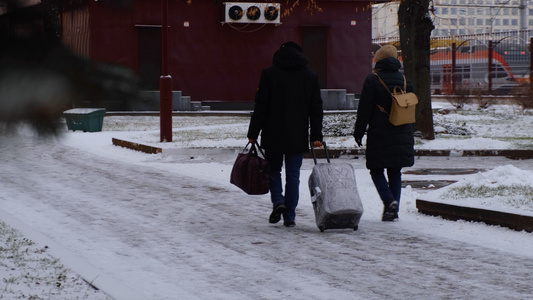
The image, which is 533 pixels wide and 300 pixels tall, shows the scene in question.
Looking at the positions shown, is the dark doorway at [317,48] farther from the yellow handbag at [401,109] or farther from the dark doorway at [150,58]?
the dark doorway at [150,58]

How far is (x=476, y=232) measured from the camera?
795cm

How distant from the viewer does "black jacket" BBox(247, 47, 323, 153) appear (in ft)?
26.4

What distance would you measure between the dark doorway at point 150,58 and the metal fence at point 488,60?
114 ft

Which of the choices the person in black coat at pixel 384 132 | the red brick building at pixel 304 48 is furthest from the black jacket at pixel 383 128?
the red brick building at pixel 304 48

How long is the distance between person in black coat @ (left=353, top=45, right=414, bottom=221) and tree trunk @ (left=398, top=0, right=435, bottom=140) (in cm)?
915

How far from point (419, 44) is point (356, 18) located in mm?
17773

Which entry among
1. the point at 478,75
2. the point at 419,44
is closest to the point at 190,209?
the point at 419,44

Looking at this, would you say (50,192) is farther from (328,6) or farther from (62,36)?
(328,6)

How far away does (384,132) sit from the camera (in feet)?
27.8

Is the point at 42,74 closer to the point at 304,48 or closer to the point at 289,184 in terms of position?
the point at 289,184

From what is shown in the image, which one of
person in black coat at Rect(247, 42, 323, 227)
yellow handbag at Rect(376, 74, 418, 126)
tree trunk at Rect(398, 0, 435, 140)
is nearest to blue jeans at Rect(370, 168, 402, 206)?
yellow handbag at Rect(376, 74, 418, 126)

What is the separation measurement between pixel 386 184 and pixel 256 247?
6.40ft

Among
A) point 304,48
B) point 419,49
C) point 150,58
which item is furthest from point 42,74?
point 304,48

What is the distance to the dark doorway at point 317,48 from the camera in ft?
113
